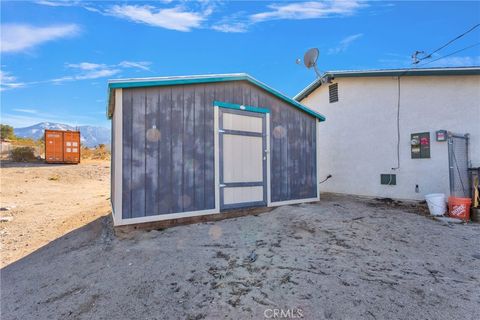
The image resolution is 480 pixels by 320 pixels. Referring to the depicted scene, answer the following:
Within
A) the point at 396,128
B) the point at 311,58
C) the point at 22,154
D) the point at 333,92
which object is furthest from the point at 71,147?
the point at 396,128

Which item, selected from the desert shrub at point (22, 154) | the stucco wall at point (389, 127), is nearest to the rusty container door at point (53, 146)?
the desert shrub at point (22, 154)

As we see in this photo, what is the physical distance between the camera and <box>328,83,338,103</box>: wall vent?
28.1ft

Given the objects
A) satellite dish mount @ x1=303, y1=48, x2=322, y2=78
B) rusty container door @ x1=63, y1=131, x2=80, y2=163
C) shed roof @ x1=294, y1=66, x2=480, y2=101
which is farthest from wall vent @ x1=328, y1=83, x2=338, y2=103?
rusty container door @ x1=63, y1=131, x2=80, y2=163

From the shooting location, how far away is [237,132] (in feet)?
17.0

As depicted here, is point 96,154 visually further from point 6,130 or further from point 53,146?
point 6,130

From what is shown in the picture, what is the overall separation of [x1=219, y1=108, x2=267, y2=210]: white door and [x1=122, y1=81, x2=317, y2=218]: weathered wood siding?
10.1 inches

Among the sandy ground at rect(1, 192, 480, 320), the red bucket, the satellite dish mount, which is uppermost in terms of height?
the satellite dish mount

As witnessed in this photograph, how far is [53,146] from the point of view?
1531cm

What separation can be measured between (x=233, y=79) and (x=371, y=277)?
4.14 m

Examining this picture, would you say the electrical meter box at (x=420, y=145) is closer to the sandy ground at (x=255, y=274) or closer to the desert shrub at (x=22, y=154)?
the sandy ground at (x=255, y=274)

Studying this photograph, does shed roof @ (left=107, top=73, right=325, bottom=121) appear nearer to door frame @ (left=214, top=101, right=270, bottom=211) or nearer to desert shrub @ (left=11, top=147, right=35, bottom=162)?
door frame @ (left=214, top=101, right=270, bottom=211)

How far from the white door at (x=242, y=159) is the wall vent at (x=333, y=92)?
4.35m

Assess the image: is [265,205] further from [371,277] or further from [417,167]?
[417,167]

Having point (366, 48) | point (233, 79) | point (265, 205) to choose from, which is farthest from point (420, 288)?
point (366, 48)
